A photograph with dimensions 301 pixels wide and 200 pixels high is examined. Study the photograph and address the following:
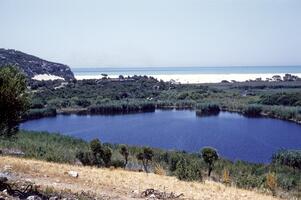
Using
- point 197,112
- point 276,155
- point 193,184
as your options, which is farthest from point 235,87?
point 193,184

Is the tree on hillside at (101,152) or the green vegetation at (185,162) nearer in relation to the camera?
the green vegetation at (185,162)

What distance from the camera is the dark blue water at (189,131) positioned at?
5795cm

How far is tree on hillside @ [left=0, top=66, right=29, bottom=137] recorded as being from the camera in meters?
15.0

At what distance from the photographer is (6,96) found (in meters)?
15.1

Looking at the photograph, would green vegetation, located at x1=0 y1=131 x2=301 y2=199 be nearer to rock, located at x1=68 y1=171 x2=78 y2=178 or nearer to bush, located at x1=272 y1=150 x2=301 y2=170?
bush, located at x1=272 y1=150 x2=301 y2=170

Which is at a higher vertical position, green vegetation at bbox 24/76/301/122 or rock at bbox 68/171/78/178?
rock at bbox 68/171/78/178

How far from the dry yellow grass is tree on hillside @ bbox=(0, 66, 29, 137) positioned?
64.5 inches

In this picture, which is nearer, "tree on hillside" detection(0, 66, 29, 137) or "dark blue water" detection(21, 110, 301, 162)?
"tree on hillside" detection(0, 66, 29, 137)

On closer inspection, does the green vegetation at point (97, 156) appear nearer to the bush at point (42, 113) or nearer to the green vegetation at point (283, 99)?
the bush at point (42, 113)

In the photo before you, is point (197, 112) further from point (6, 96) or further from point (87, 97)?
point (6, 96)

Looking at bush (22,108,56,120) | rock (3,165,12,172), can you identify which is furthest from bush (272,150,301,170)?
bush (22,108,56,120)

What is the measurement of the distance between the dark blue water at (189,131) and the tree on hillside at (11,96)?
1500 inches

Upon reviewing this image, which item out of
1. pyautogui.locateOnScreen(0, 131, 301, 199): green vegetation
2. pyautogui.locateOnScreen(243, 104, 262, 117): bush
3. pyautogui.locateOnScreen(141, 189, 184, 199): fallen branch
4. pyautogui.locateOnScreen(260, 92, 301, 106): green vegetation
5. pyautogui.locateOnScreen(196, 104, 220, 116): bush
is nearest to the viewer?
pyautogui.locateOnScreen(141, 189, 184, 199): fallen branch

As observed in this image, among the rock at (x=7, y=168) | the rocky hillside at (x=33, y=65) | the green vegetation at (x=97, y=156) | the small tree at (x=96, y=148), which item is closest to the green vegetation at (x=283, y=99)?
the rocky hillside at (x=33, y=65)
